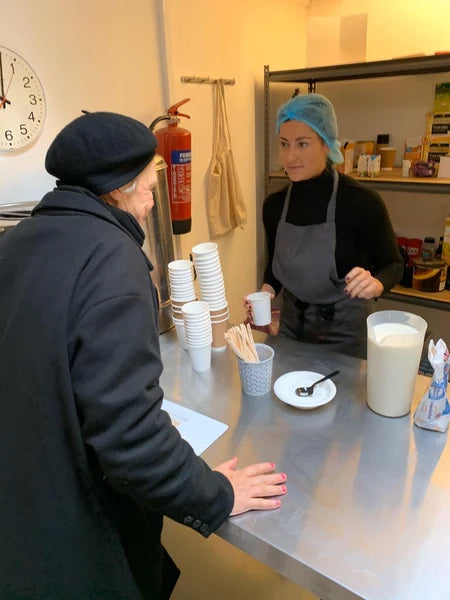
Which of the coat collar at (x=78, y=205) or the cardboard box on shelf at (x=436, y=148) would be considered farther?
the cardboard box on shelf at (x=436, y=148)

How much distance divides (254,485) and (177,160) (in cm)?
128

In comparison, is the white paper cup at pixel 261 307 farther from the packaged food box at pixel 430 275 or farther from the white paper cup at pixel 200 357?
the packaged food box at pixel 430 275

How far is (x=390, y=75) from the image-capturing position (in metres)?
2.27

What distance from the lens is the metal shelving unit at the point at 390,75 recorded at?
1.85 metres

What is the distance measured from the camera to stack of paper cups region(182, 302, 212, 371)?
1132mm

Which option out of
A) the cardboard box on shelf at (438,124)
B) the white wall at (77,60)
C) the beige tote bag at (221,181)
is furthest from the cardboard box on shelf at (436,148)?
the white wall at (77,60)

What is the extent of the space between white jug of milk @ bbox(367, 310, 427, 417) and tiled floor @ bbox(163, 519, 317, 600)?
0.87 m

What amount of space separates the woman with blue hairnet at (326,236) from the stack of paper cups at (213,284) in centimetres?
39

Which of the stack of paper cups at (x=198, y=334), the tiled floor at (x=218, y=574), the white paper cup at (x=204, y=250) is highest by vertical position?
the white paper cup at (x=204, y=250)

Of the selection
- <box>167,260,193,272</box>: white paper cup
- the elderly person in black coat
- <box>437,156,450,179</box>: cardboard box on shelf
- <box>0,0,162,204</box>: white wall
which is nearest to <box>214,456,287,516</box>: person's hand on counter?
the elderly person in black coat

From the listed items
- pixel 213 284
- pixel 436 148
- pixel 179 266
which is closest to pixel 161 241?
pixel 179 266

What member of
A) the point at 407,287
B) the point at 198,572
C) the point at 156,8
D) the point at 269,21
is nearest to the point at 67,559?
the point at 198,572

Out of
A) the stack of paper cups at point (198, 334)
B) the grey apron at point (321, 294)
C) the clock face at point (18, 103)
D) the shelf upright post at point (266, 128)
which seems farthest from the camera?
the shelf upright post at point (266, 128)

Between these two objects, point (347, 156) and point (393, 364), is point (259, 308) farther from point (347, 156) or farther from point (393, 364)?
point (347, 156)
